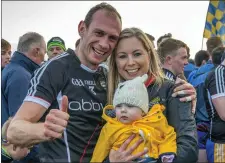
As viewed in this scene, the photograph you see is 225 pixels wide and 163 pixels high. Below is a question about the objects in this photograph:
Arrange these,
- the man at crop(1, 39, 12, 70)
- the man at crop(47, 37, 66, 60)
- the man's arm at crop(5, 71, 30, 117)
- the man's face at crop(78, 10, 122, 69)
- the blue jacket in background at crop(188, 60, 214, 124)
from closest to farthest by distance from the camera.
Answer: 1. the man's face at crop(78, 10, 122, 69)
2. the man's arm at crop(5, 71, 30, 117)
3. the blue jacket in background at crop(188, 60, 214, 124)
4. the man at crop(1, 39, 12, 70)
5. the man at crop(47, 37, 66, 60)

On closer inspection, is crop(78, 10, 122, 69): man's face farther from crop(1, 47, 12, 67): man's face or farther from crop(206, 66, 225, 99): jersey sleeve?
crop(1, 47, 12, 67): man's face

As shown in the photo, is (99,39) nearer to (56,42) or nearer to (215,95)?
(215,95)

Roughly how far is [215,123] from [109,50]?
6.10 ft

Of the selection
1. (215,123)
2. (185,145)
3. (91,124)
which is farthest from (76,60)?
(215,123)

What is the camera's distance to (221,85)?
4.03 m

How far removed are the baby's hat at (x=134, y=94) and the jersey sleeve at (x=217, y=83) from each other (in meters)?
1.49

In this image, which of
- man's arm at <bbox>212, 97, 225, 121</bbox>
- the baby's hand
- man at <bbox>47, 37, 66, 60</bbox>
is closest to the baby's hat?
the baby's hand

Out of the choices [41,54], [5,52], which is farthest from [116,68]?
[5,52]

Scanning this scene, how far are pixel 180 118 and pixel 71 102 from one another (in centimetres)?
82

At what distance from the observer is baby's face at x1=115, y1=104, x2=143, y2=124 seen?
8.79 feet

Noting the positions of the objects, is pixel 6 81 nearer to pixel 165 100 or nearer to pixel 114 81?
pixel 114 81

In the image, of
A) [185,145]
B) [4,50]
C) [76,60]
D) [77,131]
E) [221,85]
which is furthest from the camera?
[4,50]

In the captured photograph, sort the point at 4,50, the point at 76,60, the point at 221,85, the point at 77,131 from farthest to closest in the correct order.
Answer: the point at 4,50 → the point at 221,85 → the point at 76,60 → the point at 77,131

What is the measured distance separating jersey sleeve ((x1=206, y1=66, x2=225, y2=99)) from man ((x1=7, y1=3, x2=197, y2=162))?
4.89 feet
